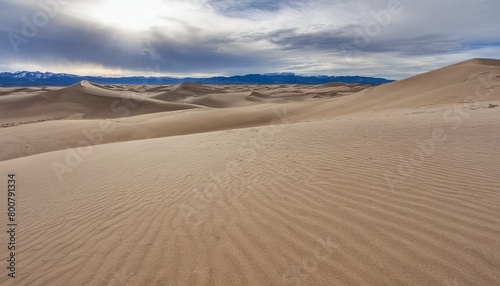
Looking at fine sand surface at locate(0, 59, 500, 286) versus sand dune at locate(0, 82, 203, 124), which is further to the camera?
sand dune at locate(0, 82, 203, 124)

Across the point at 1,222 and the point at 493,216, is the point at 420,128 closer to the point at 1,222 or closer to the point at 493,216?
the point at 493,216

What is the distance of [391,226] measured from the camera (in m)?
3.46

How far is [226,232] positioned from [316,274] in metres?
1.39

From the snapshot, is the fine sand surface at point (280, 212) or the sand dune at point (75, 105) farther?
the sand dune at point (75, 105)

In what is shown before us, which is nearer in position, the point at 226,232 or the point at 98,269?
the point at 98,269

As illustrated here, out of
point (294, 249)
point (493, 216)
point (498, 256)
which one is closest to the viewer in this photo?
point (498, 256)

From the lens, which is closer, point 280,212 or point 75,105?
point 280,212

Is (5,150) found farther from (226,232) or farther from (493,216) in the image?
(493,216)

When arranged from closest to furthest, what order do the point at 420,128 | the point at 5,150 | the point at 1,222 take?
the point at 1,222, the point at 420,128, the point at 5,150

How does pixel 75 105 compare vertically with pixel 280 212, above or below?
above

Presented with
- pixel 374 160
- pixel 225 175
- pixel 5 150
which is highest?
pixel 374 160

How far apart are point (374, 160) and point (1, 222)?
7648 mm

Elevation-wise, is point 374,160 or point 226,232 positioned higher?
point 374,160

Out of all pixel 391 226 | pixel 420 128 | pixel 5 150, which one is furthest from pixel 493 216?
pixel 5 150
